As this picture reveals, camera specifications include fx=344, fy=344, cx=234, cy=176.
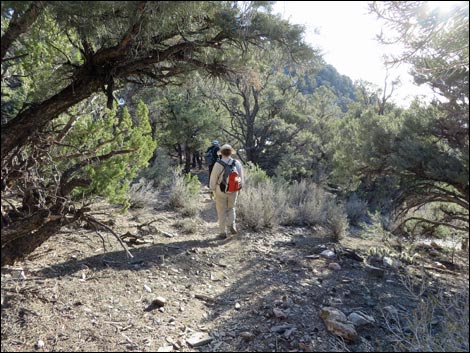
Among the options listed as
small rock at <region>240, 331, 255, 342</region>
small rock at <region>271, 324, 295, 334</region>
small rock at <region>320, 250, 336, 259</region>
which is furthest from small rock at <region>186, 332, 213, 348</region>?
small rock at <region>320, 250, 336, 259</region>

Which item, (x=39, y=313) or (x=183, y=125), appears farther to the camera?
(x=183, y=125)

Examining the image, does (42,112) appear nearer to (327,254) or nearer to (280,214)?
(327,254)

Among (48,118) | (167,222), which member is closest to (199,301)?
(48,118)

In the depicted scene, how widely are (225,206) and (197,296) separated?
2602 millimetres

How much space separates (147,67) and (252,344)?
3.21m

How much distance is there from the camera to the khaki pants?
6.46 m

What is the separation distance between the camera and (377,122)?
8.49 meters

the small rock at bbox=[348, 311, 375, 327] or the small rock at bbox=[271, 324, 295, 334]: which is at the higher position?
the small rock at bbox=[271, 324, 295, 334]

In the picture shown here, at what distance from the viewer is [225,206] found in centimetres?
661

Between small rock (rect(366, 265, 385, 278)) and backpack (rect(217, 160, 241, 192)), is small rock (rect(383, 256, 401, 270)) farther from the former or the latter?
backpack (rect(217, 160, 241, 192))

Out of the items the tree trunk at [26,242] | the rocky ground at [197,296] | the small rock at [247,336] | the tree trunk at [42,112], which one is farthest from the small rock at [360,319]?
the tree trunk at [42,112]

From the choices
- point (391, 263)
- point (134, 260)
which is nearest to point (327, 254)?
point (391, 263)

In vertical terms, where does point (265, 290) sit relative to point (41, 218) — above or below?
below

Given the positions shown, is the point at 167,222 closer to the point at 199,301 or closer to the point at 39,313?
the point at 199,301
